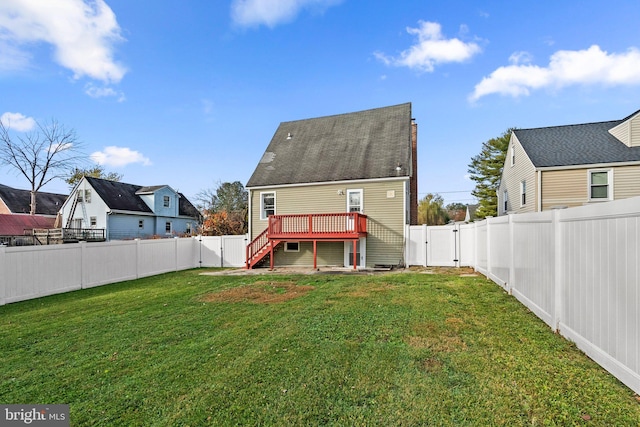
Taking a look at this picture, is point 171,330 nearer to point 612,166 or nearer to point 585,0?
point 585,0

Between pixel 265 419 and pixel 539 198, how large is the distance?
16067 millimetres

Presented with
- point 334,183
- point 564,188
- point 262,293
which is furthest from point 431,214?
point 262,293

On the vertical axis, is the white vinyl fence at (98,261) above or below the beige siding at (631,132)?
below

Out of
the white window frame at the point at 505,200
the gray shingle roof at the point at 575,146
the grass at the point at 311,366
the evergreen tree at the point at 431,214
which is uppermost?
the gray shingle roof at the point at 575,146

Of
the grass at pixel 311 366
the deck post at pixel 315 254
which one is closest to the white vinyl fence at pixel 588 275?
the grass at pixel 311 366

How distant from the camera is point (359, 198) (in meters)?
13.8

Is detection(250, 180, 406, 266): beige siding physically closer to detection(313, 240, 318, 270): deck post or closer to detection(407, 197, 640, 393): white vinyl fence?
detection(313, 240, 318, 270): deck post

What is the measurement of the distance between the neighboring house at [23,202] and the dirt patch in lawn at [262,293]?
34.2m

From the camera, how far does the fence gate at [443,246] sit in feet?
40.6

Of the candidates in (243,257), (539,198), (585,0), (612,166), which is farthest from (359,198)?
(612,166)

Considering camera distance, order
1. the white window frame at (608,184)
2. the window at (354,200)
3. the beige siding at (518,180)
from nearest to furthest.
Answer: the white window frame at (608,184), the window at (354,200), the beige siding at (518,180)

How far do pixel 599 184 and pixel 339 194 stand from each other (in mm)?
11705

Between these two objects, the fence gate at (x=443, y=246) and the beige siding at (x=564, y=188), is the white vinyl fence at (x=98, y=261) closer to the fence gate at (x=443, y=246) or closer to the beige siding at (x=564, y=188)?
the fence gate at (x=443, y=246)

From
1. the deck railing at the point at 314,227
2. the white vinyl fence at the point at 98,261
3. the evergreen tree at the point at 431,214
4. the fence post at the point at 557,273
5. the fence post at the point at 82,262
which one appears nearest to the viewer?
the fence post at the point at 557,273
